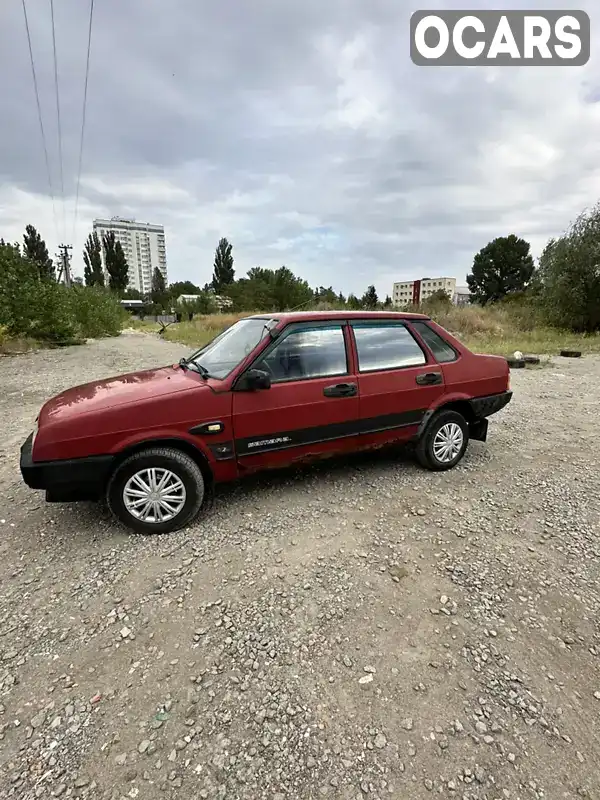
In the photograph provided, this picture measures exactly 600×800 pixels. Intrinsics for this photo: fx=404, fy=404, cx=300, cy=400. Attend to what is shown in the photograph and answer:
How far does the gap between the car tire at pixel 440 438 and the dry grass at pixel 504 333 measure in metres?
10.5

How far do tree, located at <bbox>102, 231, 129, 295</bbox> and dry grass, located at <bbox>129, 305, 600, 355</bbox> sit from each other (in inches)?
1906

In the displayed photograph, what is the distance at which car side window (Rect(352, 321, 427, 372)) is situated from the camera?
3.64 meters

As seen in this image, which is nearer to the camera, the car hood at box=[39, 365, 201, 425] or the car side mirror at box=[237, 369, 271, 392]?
the car hood at box=[39, 365, 201, 425]

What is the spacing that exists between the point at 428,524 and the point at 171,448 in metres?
2.04

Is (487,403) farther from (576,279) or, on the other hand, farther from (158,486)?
(576,279)

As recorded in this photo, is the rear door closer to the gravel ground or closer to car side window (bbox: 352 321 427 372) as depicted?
car side window (bbox: 352 321 427 372)

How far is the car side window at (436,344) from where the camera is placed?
4.00m

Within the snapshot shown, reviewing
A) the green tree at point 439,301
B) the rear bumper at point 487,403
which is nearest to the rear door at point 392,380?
the rear bumper at point 487,403

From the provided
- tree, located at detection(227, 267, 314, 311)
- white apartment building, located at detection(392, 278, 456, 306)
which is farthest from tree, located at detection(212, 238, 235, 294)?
white apartment building, located at detection(392, 278, 456, 306)

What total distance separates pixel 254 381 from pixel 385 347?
1.40 meters

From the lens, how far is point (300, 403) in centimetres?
327

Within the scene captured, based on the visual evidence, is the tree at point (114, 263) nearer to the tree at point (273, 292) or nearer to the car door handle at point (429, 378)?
the tree at point (273, 292)

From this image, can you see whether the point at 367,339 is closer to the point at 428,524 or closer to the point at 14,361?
the point at 428,524

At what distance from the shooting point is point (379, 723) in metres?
1.69
